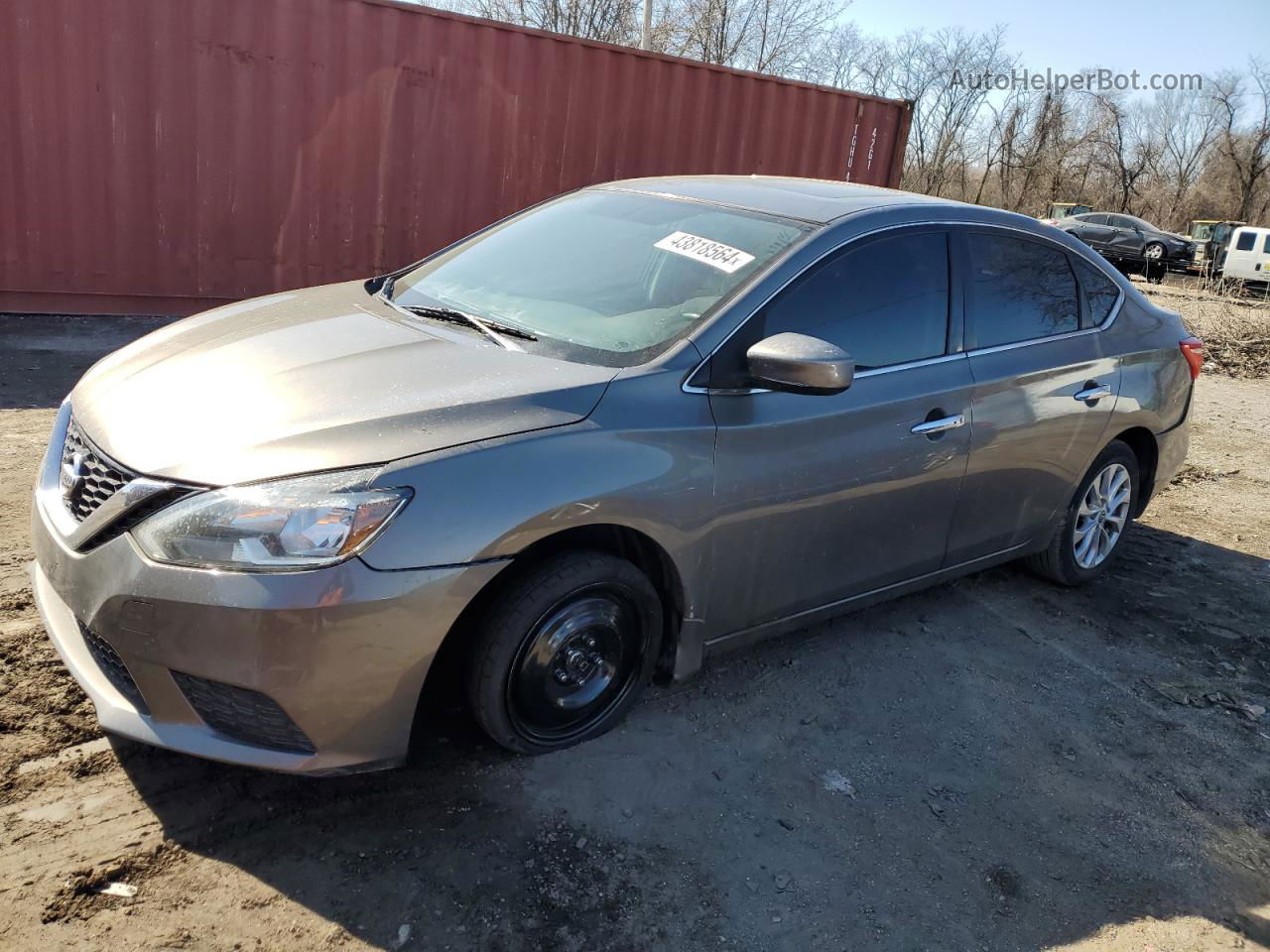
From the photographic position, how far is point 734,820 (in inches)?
108

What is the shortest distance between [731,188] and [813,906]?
248 cm

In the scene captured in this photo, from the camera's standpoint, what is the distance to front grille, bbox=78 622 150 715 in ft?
7.68

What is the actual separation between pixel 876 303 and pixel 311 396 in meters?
1.87

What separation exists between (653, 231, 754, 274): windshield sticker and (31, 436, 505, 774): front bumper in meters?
1.32

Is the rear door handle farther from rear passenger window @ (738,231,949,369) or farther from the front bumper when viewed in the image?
the front bumper

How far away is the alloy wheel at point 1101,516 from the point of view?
173 inches

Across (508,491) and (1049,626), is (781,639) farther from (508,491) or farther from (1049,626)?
(508,491)

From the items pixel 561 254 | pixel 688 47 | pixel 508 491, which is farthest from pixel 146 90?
pixel 688 47

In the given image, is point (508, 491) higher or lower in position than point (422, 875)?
higher

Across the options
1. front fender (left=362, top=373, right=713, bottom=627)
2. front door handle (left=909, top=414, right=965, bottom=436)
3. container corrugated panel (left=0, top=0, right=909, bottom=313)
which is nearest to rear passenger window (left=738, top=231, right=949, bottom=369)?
front door handle (left=909, top=414, right=965, bottom=436)

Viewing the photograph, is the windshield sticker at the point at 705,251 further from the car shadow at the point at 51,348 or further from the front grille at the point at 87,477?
the car shadow at the point at 51,348

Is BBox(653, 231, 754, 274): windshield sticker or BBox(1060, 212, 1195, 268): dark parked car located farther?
BBox(1060, 212, 1195, 268): dark parked car

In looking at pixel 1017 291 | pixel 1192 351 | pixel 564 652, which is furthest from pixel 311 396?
pixel 1192 351

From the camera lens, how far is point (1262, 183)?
137 ft
